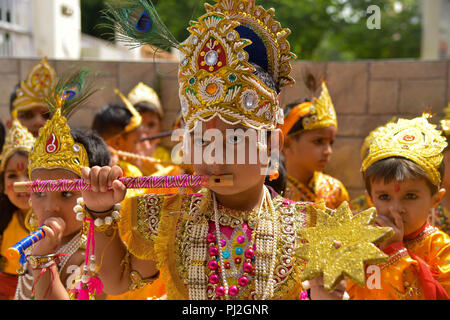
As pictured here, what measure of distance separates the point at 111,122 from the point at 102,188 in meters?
2.73

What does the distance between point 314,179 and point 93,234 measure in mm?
2421

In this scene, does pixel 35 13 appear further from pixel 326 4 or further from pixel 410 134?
pixel 326 4

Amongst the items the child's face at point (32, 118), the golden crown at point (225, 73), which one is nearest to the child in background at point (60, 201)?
the golden crown at point (225, 73)

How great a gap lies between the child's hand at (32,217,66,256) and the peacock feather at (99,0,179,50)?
0.87 m

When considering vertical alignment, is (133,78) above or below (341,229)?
above

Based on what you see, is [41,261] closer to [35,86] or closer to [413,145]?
[413,145]

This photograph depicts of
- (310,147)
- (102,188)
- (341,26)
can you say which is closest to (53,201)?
(102,188)

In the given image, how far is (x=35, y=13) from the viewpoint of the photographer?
717cm

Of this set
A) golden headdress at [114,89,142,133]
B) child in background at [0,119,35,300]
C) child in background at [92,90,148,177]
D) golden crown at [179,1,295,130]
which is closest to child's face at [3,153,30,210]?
child in background at [0,119,35,300]

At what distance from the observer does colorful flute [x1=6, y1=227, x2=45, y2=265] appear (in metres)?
1.75

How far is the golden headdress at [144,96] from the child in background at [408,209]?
284cm

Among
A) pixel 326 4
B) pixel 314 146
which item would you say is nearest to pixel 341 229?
pixel 314 146
